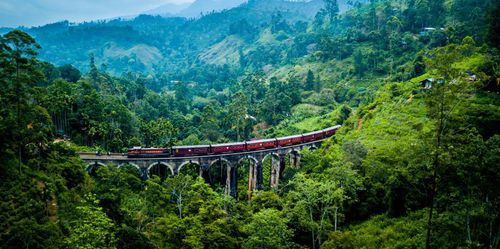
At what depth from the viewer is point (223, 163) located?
172ft

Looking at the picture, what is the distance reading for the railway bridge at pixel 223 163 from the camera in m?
45.6

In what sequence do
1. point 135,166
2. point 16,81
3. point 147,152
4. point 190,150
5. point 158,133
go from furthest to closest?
1. point 158,133
2. point 190,150
3. point 147,152
4. point 135,166
5. point 16,81

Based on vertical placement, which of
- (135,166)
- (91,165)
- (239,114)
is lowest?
(135,166)

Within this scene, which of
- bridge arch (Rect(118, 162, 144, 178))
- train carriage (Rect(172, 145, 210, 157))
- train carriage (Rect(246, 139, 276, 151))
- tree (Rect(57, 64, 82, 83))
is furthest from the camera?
tree (Rect(57, 64, 82, 83))

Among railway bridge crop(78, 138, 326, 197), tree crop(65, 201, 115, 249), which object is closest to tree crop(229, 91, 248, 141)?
railway bridge crop(78, 138, 326, 197)

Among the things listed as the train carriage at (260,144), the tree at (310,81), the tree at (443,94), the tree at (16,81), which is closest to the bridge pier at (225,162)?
the train carriage at (260,144)

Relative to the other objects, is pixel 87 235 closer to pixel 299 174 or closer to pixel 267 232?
pixel 267 232

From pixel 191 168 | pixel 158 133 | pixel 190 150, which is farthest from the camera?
pixel 158 133

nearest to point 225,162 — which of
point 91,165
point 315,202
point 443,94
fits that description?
point 91,165

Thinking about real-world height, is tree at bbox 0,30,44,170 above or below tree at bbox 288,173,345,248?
above

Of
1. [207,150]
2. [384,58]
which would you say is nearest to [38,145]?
[207,150]

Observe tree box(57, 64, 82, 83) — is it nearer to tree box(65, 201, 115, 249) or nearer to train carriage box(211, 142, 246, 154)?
train carriage box(211, 142, 246, 154)

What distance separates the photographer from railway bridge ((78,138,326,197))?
1794 inches

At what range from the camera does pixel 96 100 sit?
56531mm
